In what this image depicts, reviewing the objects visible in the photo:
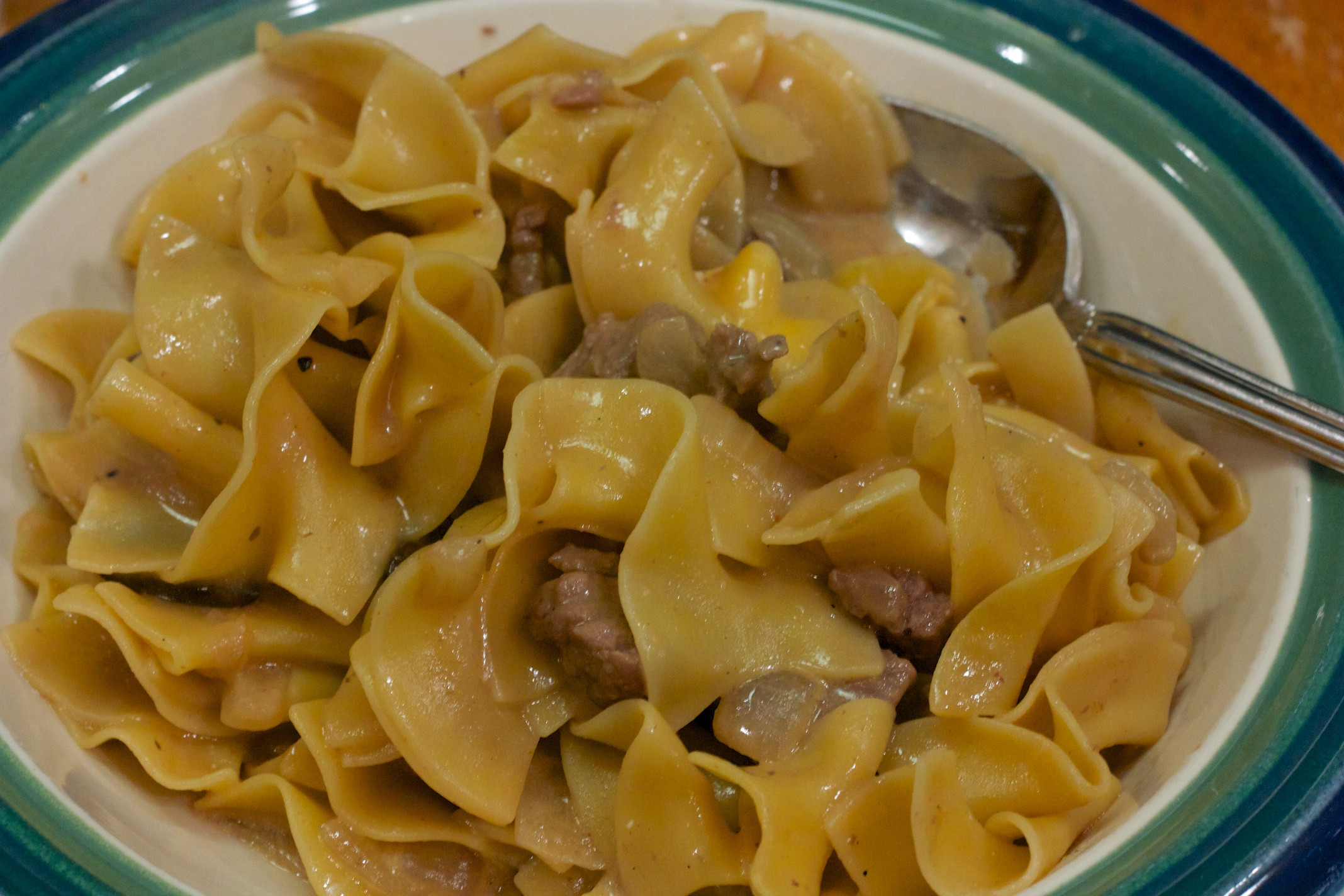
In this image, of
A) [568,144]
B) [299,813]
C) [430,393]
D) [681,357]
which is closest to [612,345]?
[681,357]

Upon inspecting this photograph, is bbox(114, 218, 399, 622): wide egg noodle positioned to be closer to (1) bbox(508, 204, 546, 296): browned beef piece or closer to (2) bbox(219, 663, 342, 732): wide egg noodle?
(2) bbox(219, 663, 342, 732): wide egg noodle

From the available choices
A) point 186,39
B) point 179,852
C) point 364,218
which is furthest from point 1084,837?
point 186,39

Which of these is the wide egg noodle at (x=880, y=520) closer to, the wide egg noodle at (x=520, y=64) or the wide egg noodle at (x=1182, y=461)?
the wide egg noodle at (x=1182, y=461)

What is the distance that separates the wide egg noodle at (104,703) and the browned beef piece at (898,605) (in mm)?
1369

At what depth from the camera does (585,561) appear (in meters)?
2.22

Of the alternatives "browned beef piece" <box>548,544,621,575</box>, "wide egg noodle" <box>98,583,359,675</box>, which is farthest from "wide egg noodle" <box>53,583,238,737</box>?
"browned beef piece" <box>548,544,621,575</box>

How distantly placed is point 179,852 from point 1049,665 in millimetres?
1807

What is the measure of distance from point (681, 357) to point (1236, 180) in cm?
150

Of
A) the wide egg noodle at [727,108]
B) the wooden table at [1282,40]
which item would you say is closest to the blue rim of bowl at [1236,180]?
the wide egg noodle at [727,108]

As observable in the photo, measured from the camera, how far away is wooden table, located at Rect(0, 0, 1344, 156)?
361cm

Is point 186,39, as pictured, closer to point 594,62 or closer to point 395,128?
point 395,128

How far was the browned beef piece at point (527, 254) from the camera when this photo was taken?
2.77 metres

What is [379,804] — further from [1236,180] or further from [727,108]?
[1236,180]

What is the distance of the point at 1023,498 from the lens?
2305 millimetres
